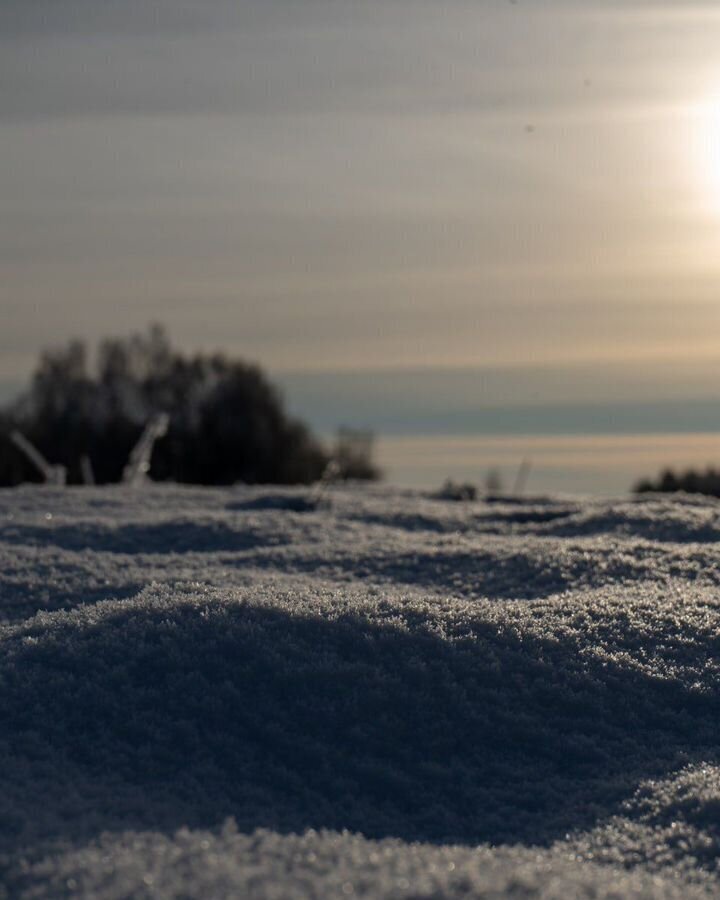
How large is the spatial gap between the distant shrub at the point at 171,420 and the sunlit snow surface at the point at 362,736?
1565cm

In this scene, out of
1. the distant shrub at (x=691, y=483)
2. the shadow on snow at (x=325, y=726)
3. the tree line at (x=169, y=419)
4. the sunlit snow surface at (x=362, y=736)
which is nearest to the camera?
the sunlit snow surface at (x=362, y=736)

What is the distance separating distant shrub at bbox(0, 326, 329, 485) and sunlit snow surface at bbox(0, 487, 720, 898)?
15.6m

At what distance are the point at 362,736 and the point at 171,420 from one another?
18470 millimetres

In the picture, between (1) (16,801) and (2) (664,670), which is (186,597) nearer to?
(1) (16,801)

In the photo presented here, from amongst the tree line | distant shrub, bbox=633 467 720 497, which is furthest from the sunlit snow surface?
the tree line

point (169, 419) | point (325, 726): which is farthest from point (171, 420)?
point (325, 726)

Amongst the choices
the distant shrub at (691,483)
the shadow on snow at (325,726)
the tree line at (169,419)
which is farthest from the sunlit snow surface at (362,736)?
the tree line at (169,419)

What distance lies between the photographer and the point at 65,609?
14.0 ft

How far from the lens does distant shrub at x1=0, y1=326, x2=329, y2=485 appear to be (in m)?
20.3

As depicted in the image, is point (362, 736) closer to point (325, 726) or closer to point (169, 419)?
point (325, 726)

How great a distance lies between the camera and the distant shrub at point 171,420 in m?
20.3

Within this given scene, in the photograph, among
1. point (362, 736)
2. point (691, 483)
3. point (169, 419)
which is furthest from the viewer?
A: point (169, 419)

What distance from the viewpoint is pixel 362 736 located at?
3049mm

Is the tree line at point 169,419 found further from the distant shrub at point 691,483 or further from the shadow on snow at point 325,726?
the shadow on snow at point 325,726
